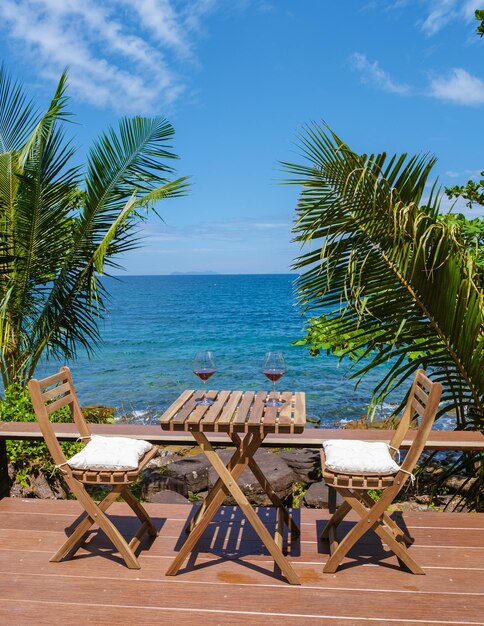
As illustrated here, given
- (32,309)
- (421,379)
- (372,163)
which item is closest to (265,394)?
(421,379)

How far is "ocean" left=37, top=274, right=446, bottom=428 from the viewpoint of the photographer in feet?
48.0

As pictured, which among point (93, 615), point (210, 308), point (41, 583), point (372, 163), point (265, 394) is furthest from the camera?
point (210, 308)

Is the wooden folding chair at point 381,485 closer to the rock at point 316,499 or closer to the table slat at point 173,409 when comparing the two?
the table slat at point 173,409

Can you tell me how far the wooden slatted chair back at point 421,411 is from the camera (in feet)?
8.69

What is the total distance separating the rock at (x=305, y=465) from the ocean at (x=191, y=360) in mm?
1642

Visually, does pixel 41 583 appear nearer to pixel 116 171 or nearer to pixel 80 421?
pixel 80 421

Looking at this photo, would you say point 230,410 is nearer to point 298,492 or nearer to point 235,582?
point 235,582

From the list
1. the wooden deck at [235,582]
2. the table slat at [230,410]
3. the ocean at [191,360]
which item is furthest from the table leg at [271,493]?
the ocean at [191,360]

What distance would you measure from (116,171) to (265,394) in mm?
3707

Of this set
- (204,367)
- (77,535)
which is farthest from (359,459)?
(77,535)

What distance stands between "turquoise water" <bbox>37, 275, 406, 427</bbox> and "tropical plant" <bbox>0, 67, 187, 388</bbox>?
1.22 m

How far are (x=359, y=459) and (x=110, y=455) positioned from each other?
126cm

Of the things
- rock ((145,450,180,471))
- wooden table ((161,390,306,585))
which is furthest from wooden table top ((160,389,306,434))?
rock ((145,450,180,471))

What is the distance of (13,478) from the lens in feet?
17.1
